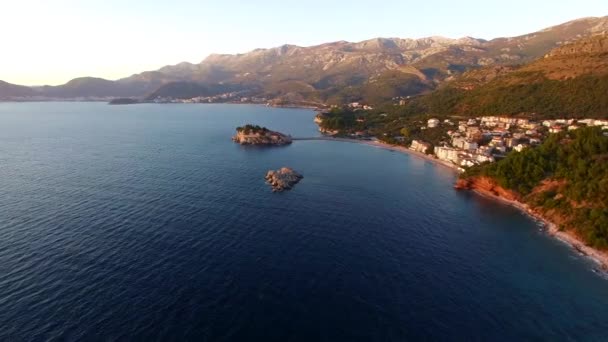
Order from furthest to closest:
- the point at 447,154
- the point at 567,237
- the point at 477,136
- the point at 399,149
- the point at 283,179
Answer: the point at 399,149 → the point at 477,136 → the point at 447,154 → the point at 283,179 → the point at 567,237

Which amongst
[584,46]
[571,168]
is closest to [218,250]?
[571,168]

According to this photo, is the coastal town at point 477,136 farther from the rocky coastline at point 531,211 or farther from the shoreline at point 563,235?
the shoreline at point 563,235

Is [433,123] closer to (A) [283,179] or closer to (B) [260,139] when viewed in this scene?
(B) [260,139]

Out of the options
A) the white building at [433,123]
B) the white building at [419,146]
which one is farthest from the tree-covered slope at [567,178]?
the white building at [433,123]

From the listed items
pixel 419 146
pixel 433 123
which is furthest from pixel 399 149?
pixel 433 123

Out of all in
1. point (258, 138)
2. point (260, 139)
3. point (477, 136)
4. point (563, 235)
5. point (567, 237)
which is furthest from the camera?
point (260, 139)

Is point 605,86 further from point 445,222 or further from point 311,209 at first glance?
point 311,209
